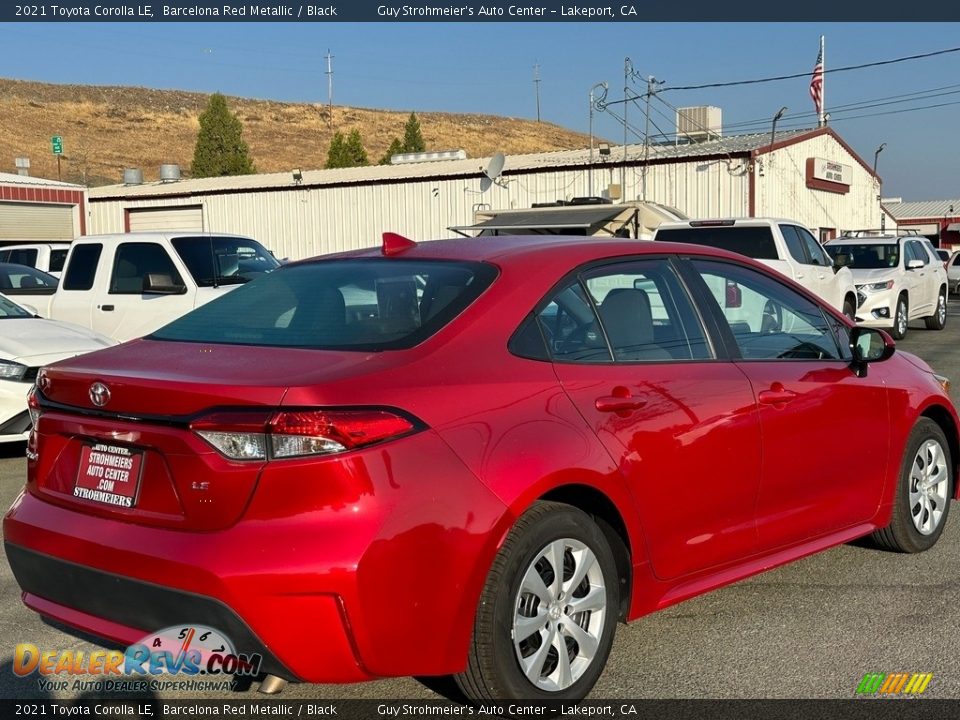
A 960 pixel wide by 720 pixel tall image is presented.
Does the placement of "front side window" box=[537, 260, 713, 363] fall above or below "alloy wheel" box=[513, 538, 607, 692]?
above

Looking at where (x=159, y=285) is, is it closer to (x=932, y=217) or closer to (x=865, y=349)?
(x=865, y=349)

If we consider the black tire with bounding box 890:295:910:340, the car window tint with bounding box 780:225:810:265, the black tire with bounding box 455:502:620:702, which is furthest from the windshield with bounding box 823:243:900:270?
the black tire with bounding box 455:502:620:702

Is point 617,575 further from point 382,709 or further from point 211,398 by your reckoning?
point 211,398

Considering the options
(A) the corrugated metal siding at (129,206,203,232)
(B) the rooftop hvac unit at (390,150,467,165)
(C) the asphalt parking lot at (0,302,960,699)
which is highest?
(B) the rooftop hvac unit at (390,150,467,165)

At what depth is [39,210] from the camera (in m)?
39.0

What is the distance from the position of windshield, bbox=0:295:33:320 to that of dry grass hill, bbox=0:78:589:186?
6709cm

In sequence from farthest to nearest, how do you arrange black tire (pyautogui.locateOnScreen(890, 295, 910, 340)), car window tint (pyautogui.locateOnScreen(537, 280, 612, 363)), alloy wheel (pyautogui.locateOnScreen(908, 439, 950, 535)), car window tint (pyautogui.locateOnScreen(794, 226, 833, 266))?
black tire (pyautogui.locateOnScreen(890, 295, 910, 340))
car window tint (pyautogui.locateOnScreen(794, 226, 833, 266))
alloy wheel (pyautogui.locateOnScreen(908, 439, 950, 535))
car window tint (pyautogui.locateOnScreen(537, 280, 612, 363))

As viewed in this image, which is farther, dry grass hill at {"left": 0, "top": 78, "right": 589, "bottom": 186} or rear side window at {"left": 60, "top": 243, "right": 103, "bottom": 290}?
dry grass hill at {"left": 0, "top": 78, "right": 589, "bottom": 186}

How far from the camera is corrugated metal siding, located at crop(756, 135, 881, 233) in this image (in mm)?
28766

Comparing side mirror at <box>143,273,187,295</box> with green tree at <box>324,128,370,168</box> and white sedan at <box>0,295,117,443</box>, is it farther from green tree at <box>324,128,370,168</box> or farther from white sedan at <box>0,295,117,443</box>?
green tree at <box>324,128,370,168</box>

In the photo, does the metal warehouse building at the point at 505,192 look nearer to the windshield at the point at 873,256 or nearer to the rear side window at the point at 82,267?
the windshield at the point at 873,256

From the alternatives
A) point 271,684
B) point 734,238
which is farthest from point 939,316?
point 271,684

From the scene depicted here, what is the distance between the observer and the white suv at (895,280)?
1700 centimetres

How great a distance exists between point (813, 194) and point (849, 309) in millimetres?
17393
